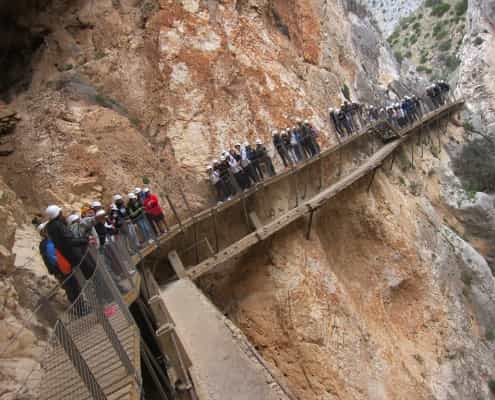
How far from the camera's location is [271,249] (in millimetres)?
12852

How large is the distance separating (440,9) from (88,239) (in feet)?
222

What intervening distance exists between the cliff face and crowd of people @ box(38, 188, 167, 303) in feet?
5.44

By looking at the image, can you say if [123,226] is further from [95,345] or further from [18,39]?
[18,39]

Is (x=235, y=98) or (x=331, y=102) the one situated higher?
(x=235, y=98)

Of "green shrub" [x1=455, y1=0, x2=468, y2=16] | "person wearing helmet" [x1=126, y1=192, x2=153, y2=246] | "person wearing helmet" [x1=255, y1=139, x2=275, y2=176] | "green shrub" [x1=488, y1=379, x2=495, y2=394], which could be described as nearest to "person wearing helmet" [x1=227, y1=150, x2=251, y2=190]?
"person wearing helmet" [x1=255, y1=139, x2=275, y2=176]

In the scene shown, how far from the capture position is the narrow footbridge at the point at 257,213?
11.5 metres

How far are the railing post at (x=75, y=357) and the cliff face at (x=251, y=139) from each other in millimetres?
5209

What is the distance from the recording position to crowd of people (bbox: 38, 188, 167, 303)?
20.0 ft

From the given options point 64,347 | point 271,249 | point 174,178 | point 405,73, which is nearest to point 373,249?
point 271,249

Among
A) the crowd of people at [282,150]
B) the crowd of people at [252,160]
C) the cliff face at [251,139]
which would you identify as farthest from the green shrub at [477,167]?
the crowd of people at [252,160]

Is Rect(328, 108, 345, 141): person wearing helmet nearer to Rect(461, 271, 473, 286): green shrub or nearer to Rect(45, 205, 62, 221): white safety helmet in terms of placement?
Rect(461, 271, 473, 286): green shrub

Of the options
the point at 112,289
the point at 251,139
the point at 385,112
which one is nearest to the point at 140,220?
the point at 112,289

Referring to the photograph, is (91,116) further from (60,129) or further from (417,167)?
(417,167)

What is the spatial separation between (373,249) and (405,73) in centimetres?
2715
